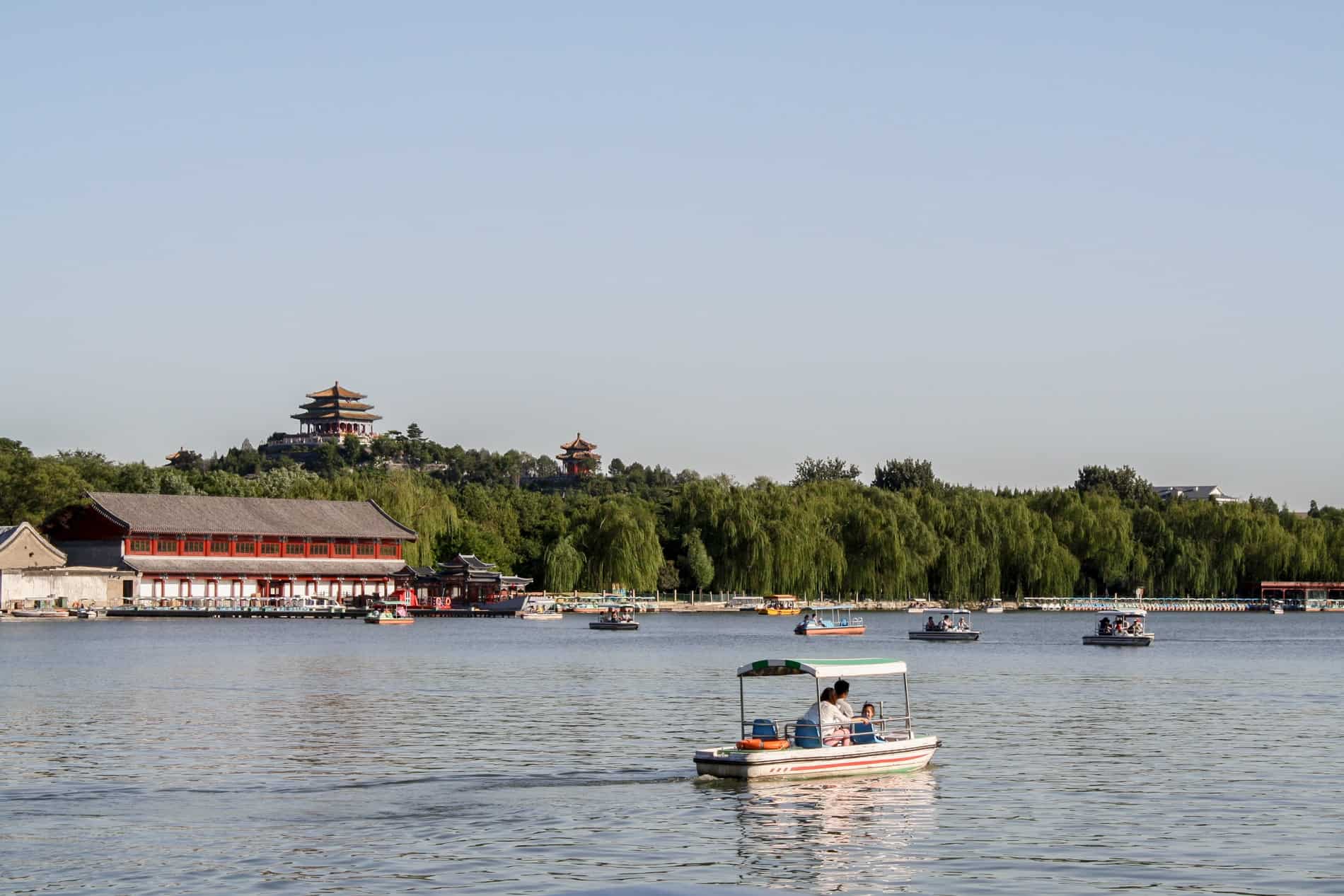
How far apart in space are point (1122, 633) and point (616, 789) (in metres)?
58.1

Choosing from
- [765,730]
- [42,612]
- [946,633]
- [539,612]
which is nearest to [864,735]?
[765,730]

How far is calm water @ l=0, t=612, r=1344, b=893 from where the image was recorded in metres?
20.7

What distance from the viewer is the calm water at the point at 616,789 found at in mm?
20719

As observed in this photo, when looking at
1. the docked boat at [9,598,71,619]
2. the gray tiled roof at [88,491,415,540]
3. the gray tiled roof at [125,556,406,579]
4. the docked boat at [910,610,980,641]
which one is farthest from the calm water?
the gray tiled roof at [88,491,415,540]

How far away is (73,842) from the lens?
72.7 ft

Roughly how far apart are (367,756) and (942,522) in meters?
95.2

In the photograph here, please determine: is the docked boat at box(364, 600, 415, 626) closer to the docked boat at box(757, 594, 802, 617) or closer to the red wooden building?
the red wooden building

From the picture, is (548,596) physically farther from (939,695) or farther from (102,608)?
(939,695)

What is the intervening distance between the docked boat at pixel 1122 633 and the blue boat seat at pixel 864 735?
53.7 meters

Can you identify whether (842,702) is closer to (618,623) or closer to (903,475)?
(618,623)

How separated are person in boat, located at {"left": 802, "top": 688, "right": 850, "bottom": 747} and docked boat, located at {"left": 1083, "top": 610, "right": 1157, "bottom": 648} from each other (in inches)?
2141

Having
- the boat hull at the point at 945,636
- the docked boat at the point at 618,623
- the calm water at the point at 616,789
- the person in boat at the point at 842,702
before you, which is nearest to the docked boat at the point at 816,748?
the person in boat at the point at 842,702

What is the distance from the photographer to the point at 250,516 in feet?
387

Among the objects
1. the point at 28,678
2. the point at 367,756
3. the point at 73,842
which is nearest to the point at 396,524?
the point at 28,678
